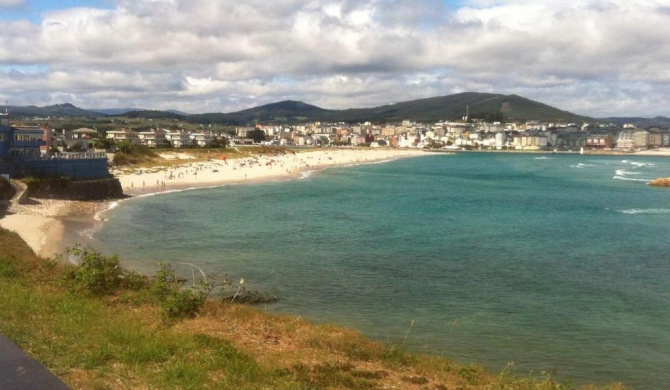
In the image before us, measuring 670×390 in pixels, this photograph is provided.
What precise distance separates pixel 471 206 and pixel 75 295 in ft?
137

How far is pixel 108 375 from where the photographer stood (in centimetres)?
835

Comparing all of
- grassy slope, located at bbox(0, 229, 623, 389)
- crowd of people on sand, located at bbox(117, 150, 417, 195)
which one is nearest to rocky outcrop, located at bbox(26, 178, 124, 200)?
crowd of people on sand, located at bbox(117, 150, 417, 195)

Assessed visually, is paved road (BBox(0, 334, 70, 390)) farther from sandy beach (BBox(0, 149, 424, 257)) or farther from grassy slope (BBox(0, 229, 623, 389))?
sandy beach (BBox(0, 149, 424, 257))

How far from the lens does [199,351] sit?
1006 centimetres

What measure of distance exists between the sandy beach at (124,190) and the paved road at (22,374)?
52.2 ft

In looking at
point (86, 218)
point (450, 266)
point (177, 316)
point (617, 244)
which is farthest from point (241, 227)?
point (177, 316)

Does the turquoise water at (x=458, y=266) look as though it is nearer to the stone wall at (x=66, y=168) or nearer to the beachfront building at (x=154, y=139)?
the stone wall at (x=66, y=168)

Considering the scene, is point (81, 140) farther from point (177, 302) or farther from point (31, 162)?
point (177, 302)

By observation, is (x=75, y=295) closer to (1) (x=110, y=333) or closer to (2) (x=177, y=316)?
(2) (x=177, y=316)

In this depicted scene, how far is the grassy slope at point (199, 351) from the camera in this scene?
8.69 meters

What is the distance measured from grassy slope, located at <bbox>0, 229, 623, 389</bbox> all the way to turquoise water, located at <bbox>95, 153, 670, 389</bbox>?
345 cm

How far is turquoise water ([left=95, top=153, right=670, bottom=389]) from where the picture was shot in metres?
15.7

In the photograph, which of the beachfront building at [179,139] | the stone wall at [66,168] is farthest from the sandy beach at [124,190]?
the beachfront building at [179,139]

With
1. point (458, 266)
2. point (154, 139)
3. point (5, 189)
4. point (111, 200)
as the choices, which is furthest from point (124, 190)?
point (154, 139)
